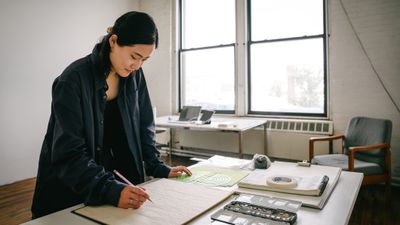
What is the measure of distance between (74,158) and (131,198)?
0.24 meters

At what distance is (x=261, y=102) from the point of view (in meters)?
4.65

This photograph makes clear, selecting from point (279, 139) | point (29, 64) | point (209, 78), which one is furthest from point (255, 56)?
point (29, 64)

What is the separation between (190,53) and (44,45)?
2.38 m

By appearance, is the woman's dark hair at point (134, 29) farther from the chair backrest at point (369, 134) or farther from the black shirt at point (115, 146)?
the chair backrest at point (369, 134)

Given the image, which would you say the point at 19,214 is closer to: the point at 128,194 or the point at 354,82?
the point at 128,194

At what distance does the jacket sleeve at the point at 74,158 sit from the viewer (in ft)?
3.06

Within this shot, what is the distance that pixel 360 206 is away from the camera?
2906 mm

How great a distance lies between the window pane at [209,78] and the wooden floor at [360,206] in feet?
7.96

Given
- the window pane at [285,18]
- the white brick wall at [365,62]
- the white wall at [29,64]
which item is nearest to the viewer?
the white brick wall at [365,62]

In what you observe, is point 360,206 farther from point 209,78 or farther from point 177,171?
point 209,78

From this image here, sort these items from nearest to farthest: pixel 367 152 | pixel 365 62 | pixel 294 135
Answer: pixel 367 152, pixel 365 62, pixel 294 135

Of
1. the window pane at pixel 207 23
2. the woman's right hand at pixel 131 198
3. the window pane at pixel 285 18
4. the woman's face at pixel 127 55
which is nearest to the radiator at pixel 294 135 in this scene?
the window pane at pixel 285 18

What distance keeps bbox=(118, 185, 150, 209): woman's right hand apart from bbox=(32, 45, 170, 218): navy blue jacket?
21 mm

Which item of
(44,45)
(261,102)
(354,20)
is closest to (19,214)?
(44,45)
